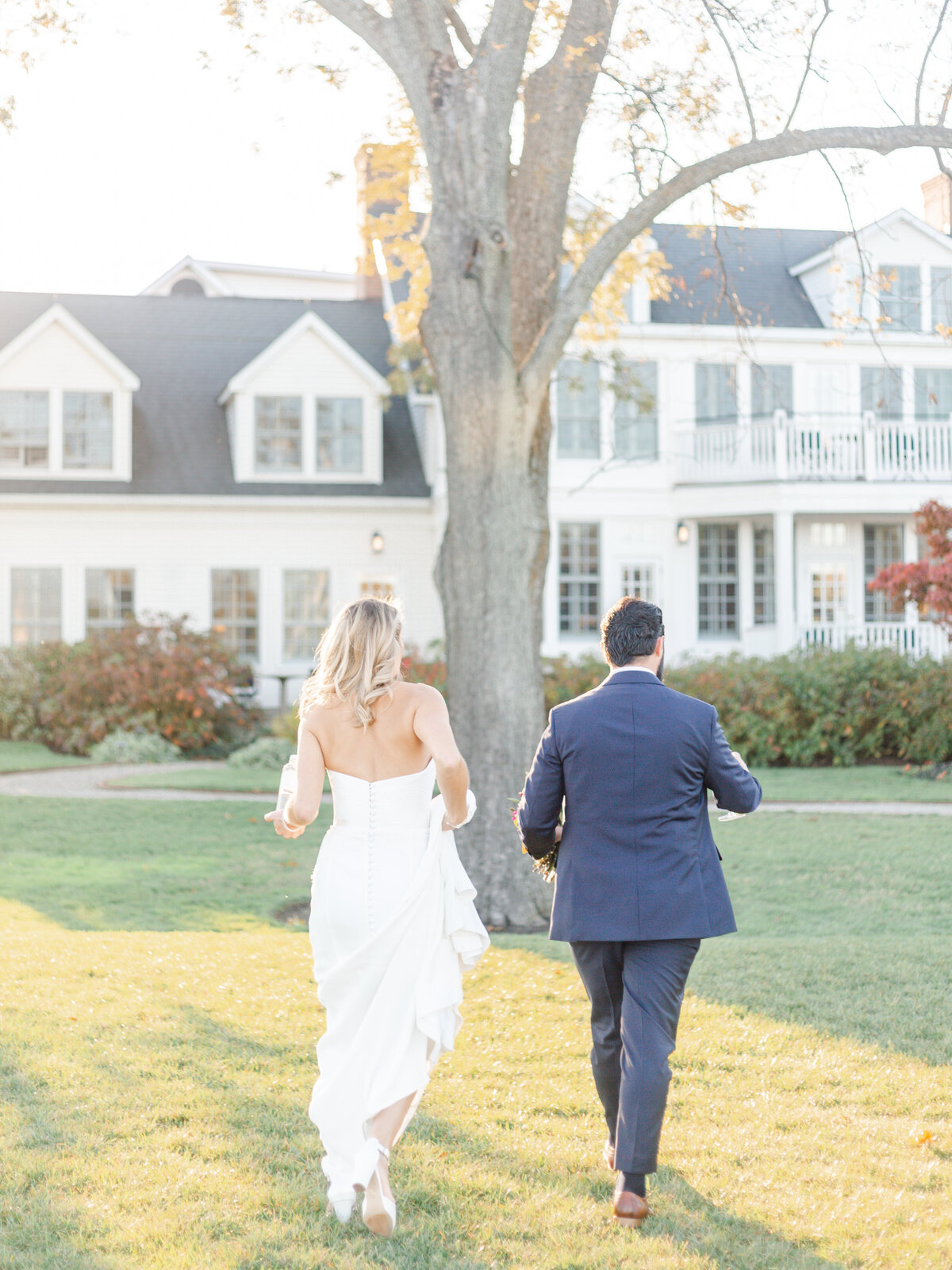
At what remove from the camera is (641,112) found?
9086 mm

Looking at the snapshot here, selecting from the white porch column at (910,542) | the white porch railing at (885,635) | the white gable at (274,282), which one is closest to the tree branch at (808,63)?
the white porch railing at (885,635)

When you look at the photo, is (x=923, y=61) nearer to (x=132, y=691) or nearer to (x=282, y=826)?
(x=282, y=826)

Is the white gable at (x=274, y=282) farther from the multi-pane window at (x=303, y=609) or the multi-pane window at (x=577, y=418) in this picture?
A: the multi-pane window at (x=303, y=609)

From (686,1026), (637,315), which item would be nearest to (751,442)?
(637,315)

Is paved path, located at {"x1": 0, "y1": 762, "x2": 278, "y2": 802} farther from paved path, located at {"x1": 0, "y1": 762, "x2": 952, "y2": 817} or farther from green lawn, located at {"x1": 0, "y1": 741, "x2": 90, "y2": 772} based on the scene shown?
green lawn, located at {"x1": 0, "y1": 741, "x2": 90, "y2": 772}

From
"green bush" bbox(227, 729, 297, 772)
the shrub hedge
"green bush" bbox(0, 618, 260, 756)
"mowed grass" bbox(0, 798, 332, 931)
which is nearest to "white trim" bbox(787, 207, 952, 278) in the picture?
the shrub hedge

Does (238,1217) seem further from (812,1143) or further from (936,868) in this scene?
(936,868)

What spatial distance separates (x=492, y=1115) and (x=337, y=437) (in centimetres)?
1878

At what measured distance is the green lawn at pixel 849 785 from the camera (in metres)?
13.1

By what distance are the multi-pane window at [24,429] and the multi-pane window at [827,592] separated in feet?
44.9

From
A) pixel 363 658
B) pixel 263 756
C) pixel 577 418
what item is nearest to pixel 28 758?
pixel 263 756

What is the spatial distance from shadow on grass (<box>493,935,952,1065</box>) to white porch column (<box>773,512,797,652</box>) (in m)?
14.0

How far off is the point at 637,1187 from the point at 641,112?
7603 millimetres

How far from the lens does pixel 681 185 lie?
7.73m
